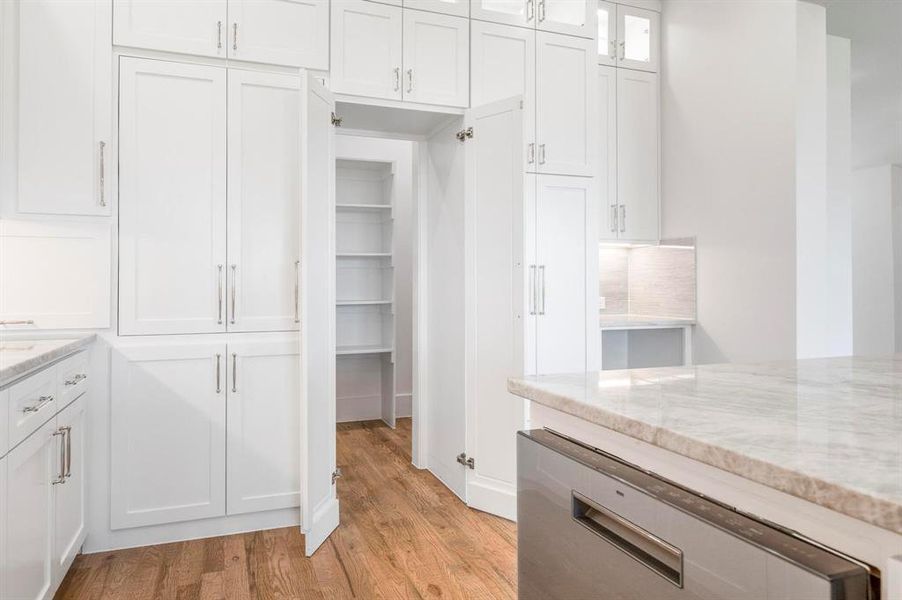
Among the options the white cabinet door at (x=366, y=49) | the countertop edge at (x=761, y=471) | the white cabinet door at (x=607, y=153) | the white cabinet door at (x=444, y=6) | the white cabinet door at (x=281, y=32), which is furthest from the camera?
the white cabinet door at (x=607, y=153)

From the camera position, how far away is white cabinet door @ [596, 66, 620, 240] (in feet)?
12.9

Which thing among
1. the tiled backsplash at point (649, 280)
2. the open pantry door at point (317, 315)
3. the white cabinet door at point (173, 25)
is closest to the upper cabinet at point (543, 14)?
the open pantry door at point (317, 315)

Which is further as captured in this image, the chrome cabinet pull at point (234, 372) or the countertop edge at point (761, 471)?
the chrome cabinet pull at point (234, 372)

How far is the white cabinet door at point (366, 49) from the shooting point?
2.86 metres

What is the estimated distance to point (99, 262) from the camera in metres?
2.55

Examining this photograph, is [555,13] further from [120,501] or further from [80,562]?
[80,562]

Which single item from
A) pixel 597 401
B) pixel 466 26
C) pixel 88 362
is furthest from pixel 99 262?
pixel 597 401

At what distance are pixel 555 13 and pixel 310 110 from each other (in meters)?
1.71

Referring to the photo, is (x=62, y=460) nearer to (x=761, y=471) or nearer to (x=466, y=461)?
(x=466, y=461)

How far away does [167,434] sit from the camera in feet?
8.62

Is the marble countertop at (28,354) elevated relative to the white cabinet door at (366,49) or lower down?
lower down

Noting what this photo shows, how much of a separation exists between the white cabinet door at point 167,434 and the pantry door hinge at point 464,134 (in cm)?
163

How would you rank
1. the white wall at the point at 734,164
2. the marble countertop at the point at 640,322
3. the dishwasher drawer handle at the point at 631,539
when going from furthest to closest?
the marble countertop at the point at 640,322, the white wall at the point at 734,164, the dishwasher drawer handle at the point at 631,539

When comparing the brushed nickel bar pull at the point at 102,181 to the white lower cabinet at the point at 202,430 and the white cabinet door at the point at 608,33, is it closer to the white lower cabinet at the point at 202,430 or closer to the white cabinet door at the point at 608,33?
the white lower cabinet at the point at 202,430
